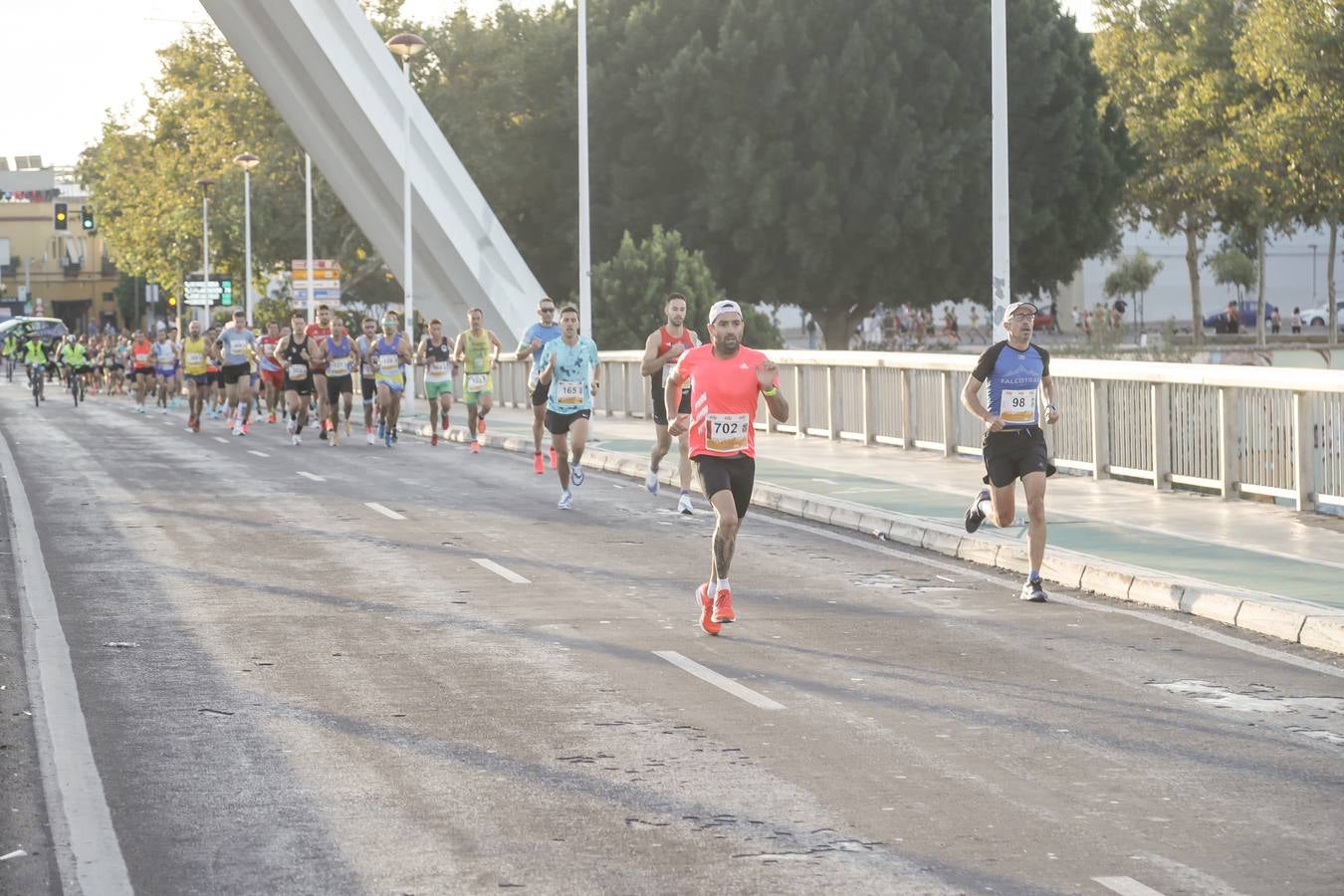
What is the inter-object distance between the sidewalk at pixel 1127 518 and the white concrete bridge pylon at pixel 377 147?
24.2 m

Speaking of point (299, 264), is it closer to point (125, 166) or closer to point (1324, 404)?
point (125, 166)

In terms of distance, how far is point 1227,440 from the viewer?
18.8 metres

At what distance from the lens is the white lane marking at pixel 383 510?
776 inches

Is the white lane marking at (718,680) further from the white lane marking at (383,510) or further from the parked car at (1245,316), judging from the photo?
the parked car at (1245,316)

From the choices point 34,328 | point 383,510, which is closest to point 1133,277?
point 34,328

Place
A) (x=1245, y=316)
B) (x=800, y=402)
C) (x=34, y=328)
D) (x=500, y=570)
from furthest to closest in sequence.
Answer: (x=34, y=328) < (x=1245, y=316) < (x=800, y=402) < (x=500, y=570)

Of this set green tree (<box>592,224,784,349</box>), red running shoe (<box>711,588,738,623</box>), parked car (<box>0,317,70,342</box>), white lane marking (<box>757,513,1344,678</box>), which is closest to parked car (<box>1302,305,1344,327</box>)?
parked car (<box>0,317,70,342</box>)

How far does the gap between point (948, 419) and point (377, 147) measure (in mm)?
27893

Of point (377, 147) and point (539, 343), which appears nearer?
point (539, 343)

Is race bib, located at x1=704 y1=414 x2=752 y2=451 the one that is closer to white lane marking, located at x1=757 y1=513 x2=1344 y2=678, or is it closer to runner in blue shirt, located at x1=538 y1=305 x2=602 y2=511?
white lane marking, located at x1=757 y1=513 x2=1344 y2=678

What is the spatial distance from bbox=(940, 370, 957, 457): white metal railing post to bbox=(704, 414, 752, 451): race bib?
41.5 ft

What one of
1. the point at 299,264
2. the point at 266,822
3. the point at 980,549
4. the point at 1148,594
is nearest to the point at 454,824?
→ the point at 266,822

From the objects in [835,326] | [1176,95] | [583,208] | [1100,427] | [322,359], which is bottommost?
[1100,427]

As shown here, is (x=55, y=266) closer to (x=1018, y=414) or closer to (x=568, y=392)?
(x=568, y=392)
